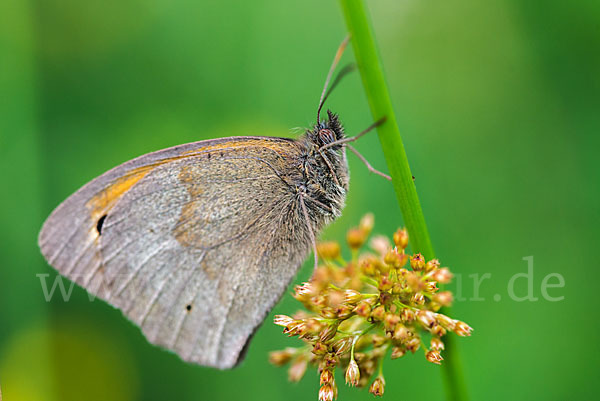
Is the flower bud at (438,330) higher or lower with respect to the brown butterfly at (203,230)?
lower

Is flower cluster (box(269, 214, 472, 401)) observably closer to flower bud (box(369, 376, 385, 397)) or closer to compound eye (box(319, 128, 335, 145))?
flower bud (box(369, 376, 385, 397))

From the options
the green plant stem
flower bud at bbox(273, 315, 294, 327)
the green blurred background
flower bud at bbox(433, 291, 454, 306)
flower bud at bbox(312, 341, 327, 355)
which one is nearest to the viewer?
the green plant stem

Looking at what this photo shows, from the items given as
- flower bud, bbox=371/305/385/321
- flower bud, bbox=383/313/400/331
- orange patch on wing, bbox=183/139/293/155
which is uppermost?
orange patch on wing, bbox=183/139/293/155

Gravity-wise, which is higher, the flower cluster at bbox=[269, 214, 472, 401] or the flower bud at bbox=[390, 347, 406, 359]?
the flower cluster at bbox=[269, 214, 472, 401]

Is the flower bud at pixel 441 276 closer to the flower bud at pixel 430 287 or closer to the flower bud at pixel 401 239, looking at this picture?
the flower bud at pixel 430 287

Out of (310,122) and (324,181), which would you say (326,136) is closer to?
(324,181)

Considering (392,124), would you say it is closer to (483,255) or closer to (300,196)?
(300,196)

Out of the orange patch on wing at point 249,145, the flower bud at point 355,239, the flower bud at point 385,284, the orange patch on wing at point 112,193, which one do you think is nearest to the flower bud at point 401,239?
the flower bud at point 355,239

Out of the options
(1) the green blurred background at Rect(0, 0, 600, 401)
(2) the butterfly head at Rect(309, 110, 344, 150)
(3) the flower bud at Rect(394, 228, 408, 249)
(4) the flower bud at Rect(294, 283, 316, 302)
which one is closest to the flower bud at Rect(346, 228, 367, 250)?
(3) the flower bud at Rect(394, 228, 408, 249)
